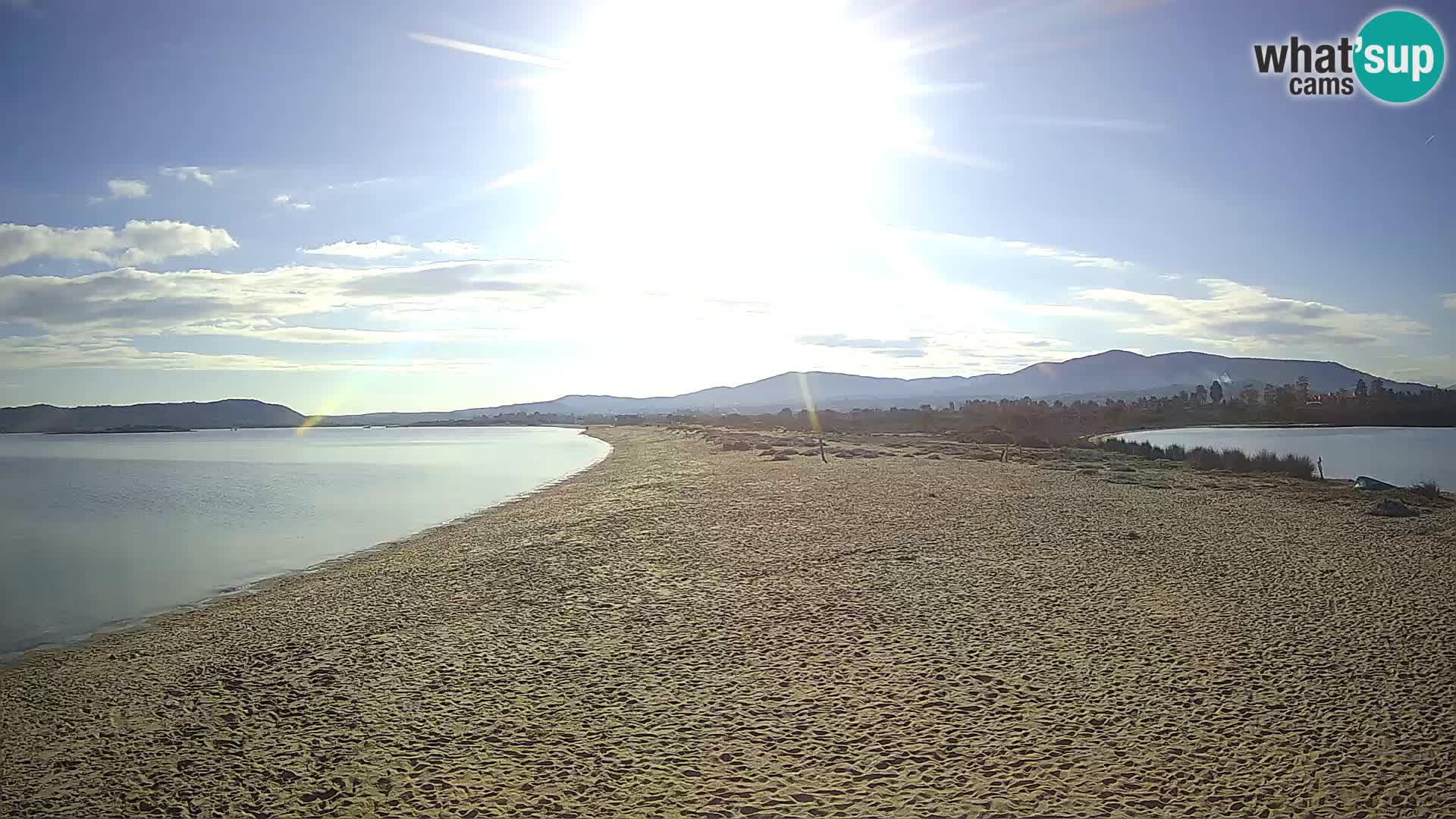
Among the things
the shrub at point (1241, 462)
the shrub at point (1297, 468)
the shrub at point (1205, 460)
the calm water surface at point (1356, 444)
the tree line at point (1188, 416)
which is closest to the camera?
the shrub at point (1297, 468)

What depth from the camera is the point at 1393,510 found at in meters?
17.5

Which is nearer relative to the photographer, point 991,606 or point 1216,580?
point 991,606

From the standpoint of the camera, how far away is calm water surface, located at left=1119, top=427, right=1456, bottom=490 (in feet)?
111

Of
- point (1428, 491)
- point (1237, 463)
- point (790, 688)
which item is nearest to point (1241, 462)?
point (1237, 463)

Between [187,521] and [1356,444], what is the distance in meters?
62.0

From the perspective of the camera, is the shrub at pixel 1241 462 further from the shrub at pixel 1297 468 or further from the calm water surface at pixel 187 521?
the calm water surface at pixel 187 521

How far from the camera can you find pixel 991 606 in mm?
10047

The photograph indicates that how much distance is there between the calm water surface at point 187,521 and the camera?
13.7 meters

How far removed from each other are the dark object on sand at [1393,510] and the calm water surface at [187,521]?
70.0 ft

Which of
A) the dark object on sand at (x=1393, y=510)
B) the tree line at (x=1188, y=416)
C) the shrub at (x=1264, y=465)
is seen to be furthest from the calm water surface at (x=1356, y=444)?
the dark object on sand at (x=1393, y=510)

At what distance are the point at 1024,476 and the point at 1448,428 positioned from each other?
236 ft

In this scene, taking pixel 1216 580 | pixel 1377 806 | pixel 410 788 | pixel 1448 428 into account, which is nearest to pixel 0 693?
pixel 410 788

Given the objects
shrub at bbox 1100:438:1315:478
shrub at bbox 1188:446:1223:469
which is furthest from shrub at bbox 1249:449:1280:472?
shrub at bbox 1188:446:1223:469

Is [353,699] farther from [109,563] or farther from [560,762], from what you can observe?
[109,563]
